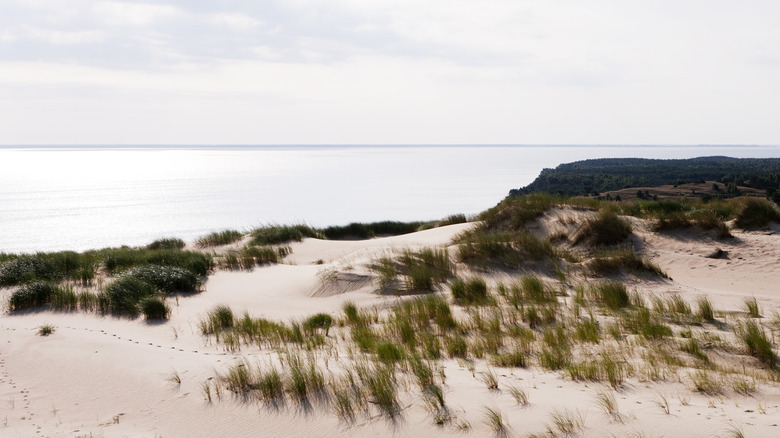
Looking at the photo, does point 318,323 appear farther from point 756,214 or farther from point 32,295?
point 756,214

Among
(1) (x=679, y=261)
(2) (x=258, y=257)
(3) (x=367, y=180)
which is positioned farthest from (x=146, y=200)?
(1) (x=679, y=261)

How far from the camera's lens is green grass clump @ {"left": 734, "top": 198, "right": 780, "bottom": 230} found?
46.2ft

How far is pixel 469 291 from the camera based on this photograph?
927cm

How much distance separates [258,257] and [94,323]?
5615mm

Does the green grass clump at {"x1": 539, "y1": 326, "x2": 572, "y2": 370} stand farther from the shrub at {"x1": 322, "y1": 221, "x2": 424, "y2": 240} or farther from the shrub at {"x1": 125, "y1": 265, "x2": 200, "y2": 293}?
the shrub at {"x1": 322, "y1": 221, "x2": 424, "y2": 240}

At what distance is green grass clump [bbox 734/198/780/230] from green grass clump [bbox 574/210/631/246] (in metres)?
3.51

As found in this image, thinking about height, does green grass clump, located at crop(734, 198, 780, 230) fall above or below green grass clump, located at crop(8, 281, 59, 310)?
above

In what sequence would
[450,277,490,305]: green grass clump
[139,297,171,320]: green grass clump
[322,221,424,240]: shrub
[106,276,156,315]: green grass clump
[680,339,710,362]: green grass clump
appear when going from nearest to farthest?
[680,339,710,362]: green grass clump, [139,297,171,320]: green grass clump, [106,276,156,315]: green grass clump, [450,277,490,305]: green grass clump, [322,221,424,240]: shrub

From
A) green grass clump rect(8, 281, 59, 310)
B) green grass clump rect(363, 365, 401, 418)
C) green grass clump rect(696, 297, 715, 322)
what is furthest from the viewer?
green grass clump rect(8, 281, 59, 310)

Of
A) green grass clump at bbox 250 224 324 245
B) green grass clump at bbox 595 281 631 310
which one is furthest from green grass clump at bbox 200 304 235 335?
green grass clump at bbox 250 224 324 245

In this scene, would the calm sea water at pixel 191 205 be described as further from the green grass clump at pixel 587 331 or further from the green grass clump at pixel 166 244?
the green grass clump at pixel 587 331

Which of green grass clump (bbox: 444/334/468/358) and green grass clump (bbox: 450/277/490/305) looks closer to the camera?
green grass clump (bbox: 444/334/468/358)

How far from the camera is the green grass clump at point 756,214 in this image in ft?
46.2

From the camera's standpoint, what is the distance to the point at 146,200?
80.6 metres
